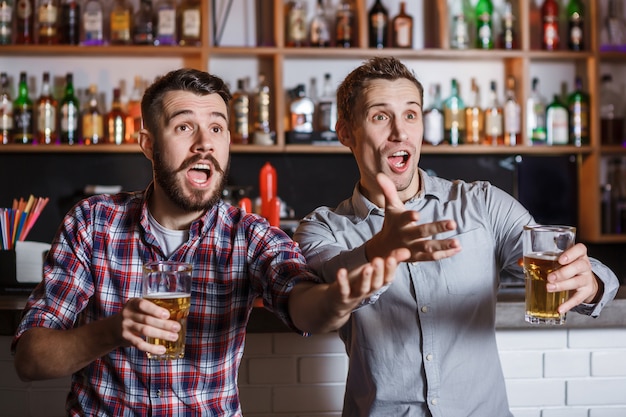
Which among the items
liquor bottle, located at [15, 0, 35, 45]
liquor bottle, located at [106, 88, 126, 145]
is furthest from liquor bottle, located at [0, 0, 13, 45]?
liquor bottle, located at [106, 88, 126, 145]

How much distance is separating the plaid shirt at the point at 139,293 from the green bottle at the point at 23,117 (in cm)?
216

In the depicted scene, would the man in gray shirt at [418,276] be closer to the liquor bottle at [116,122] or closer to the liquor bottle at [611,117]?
the liquor bottle at [116,122]

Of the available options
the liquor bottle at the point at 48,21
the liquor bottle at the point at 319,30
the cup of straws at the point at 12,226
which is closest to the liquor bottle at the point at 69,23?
the liquor bottle at the point at 48,21

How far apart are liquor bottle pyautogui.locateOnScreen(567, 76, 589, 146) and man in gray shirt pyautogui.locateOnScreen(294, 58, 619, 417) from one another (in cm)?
219

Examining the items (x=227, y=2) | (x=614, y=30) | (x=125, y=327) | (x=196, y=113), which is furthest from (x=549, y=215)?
(x=125, y=327)

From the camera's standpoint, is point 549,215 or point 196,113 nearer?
point 196,113

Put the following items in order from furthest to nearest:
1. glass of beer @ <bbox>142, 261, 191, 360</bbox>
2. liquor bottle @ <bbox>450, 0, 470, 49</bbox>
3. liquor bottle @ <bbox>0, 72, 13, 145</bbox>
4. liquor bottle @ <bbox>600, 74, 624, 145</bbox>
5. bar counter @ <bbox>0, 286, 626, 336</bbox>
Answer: liquor bottle @ <bbox>600, 74, 624, 145</bbox> < liquor bottle @ <bbox>450, 0, 470, 49</bbox> < liquor bottle @ <bbox>0, 72, 13, 145</bbox> < bar counter @ <bbox>0, 286, 626, 336</bbox> < glass of beer @ <bbox>142, 261, 191, 360</bbox>

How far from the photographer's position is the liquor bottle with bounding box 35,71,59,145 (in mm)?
3434

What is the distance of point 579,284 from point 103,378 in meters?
0.83

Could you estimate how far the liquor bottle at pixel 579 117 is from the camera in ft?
11.9

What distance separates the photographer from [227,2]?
365 cm

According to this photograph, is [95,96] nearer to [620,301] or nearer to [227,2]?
[227,2]

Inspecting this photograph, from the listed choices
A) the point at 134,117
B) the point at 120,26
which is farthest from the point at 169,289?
the point at 120,26

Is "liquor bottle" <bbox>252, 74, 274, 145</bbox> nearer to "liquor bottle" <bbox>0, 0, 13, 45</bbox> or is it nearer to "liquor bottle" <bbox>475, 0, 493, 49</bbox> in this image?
"liquor bottle" <bbox>475, 0, 493, 49</bbox>
